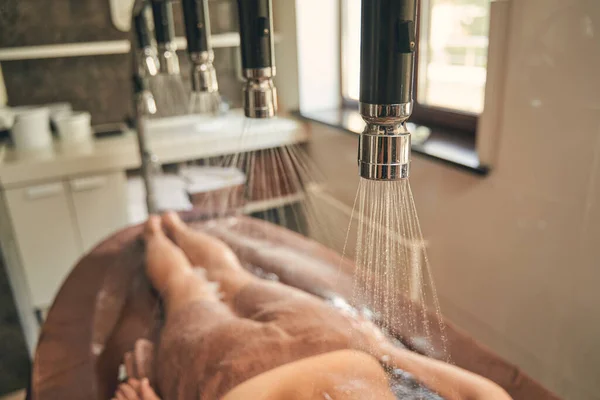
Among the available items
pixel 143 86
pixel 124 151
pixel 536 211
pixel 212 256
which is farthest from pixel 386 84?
pixel 124 151

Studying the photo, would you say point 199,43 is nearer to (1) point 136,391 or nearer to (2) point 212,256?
(2) point 212,256

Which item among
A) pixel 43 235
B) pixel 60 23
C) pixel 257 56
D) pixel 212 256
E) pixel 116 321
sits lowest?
pixel 43 235

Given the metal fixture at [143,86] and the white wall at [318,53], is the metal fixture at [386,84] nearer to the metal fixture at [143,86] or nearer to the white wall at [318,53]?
the metal fixture at [143,86]

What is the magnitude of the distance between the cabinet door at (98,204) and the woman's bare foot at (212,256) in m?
0.82

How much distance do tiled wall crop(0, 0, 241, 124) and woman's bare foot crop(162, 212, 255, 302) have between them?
4.23ft

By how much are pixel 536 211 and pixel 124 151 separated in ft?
5.32

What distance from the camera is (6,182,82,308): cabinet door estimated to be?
78.4 inches

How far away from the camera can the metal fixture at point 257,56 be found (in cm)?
65

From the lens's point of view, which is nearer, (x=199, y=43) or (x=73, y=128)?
(x=199, y=43)

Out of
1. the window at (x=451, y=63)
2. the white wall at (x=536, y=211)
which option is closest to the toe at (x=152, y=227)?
the white wall at (x=536, y=211)

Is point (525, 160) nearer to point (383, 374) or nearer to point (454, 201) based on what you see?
point (454, 201)

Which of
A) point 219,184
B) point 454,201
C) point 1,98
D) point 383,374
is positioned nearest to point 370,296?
point 383,374

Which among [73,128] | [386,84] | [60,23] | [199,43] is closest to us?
[386,84]

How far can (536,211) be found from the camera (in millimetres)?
1296
